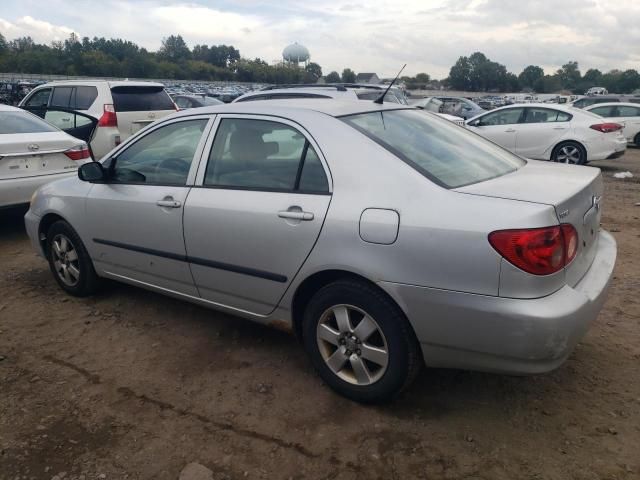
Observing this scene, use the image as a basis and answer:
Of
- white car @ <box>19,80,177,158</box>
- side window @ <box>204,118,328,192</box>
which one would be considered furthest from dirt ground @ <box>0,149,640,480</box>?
white car @ <box>19,80,177,158</box>


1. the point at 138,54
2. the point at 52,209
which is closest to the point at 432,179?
the point at 52,209

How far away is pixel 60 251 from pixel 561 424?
3877 mm

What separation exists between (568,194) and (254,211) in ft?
5.37

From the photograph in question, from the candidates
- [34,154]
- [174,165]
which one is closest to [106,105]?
[34,154]

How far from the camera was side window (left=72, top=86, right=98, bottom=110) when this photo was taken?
30.9 ft

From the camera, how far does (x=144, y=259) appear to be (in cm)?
379

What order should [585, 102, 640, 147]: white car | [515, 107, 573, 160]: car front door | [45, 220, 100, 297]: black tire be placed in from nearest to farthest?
[45, 220, 100, 297]: black tire → [515, 107, 573, 160]: car front door → [585, 102, 640, 147]: white car

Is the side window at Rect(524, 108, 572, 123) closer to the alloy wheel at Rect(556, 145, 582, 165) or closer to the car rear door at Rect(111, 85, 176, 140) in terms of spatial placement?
the alloy wheel at Rect(556, 145, 582, 165)

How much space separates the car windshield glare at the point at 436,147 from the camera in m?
2.84

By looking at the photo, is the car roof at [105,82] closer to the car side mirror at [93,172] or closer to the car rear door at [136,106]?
the car rear door at [136,106]

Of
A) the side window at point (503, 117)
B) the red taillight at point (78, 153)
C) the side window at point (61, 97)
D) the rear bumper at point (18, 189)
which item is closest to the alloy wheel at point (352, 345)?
the rear bumper at point (18, 189)

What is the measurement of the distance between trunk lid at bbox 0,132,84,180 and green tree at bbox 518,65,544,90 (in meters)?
111

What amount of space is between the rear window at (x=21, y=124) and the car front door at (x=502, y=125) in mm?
8276

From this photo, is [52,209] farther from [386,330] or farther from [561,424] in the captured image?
[561,424]
